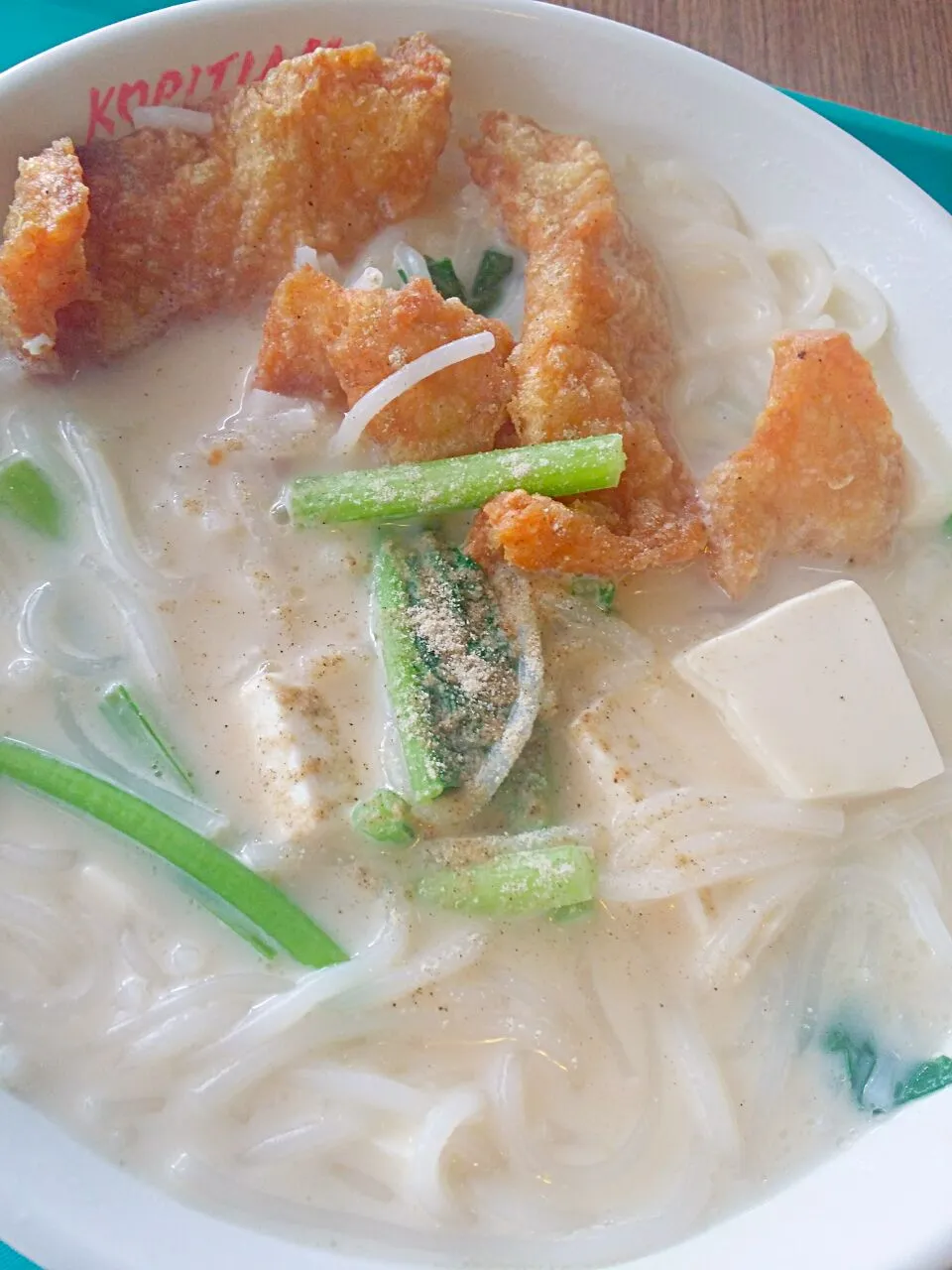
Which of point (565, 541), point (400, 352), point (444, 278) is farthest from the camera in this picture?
point (444, 278)

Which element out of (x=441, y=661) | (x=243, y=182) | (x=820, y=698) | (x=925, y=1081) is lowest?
(x=925, y=1081)

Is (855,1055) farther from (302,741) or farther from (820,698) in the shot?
(302,741)

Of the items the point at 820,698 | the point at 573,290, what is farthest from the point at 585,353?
the point at 820,698

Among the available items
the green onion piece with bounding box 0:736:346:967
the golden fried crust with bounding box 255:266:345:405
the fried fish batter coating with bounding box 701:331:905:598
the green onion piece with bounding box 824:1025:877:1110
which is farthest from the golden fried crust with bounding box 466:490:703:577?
the green onion piece with bounding box 824:1025:877:1110

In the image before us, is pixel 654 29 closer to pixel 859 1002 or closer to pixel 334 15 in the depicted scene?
pixel 334 15

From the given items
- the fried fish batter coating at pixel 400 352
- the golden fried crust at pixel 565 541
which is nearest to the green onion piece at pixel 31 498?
the fried fish batter coating at pixel 400 352

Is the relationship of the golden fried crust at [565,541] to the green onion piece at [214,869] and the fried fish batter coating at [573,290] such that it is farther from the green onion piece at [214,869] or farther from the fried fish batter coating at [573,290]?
the green onion piece at [214,869]
